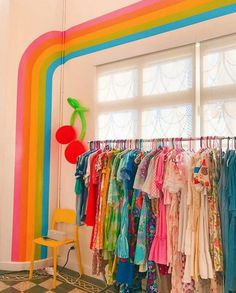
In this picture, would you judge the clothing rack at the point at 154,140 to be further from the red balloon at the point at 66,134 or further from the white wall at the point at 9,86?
the white wall at the point at 9,86

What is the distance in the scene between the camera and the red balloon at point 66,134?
11.9ft

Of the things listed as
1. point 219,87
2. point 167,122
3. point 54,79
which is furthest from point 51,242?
point 219,87

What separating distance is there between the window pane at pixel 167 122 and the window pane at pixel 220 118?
0.17 meters

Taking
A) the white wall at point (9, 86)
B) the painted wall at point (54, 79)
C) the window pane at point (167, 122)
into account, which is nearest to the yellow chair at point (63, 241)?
the painted wall at point (54, 79)

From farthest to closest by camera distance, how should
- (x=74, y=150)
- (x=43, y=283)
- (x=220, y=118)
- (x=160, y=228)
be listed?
(x=74, y=150), (x=43, y=283), (x=220, y=118), (x=160, y=228)

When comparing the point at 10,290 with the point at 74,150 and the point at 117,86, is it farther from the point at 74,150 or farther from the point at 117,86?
the point at 117,86

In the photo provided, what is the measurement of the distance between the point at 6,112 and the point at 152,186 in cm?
222

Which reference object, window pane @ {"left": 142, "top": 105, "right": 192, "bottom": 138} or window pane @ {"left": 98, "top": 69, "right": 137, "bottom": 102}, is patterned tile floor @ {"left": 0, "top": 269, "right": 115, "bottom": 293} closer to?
window pane @ {"left": 142, "top": 105, "right": 192, "bottom": 138}

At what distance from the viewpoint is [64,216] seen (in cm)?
363

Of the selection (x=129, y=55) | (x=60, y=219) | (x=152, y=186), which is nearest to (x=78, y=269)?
(x=60, y=219)

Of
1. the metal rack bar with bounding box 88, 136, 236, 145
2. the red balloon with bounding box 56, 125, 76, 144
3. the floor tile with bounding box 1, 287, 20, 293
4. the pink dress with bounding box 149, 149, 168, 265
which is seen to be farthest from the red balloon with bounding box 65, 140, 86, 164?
the floor tile with bounding box 1, 287, 20, 293

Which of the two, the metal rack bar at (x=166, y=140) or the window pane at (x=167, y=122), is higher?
the window pane at (x=167, y=122)

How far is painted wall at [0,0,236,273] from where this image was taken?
356 centimetres

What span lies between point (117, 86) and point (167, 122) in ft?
2.66
